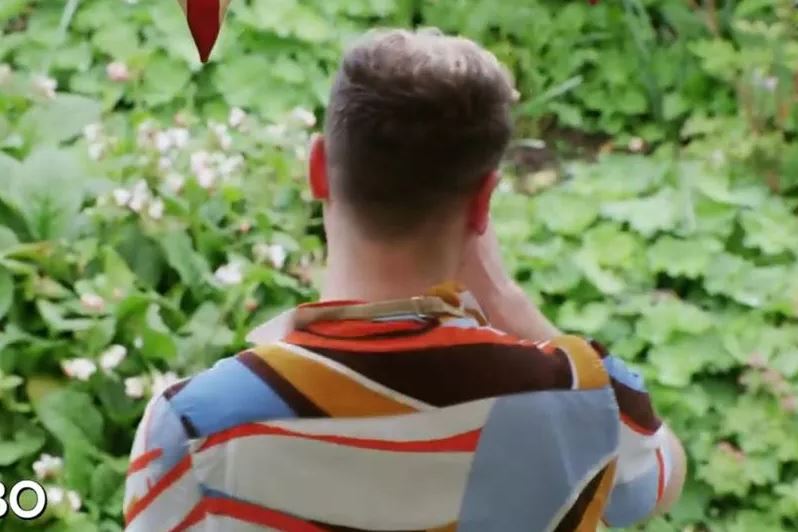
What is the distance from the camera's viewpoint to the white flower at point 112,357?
164 cm

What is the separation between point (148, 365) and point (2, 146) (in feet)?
1.49

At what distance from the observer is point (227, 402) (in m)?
0.78

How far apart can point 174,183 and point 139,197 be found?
82 mm

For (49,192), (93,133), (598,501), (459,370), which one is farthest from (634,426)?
(93,133)

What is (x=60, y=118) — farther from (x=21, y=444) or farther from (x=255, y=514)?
(x=255, y=514)

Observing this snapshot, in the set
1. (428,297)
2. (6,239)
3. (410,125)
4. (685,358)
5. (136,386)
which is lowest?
(685,358)

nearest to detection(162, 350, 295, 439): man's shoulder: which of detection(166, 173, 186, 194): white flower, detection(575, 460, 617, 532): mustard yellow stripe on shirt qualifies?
detection(575, 460, 617, 532): mustard yellow stripe on shirt

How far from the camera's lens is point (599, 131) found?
2.47 meters

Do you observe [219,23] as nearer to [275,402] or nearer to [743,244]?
[275,402]

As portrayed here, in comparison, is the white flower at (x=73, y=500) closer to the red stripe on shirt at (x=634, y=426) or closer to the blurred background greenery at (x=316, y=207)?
the blurred background greenery at (x=316, y=207)

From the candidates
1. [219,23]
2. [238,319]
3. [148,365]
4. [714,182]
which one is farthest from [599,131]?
[219,23]

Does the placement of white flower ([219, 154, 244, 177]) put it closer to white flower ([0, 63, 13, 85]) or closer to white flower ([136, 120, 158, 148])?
white flower ([136, 120, 158, 148])

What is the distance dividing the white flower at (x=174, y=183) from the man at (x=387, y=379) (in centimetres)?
110

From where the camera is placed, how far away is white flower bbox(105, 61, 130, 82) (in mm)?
2152
